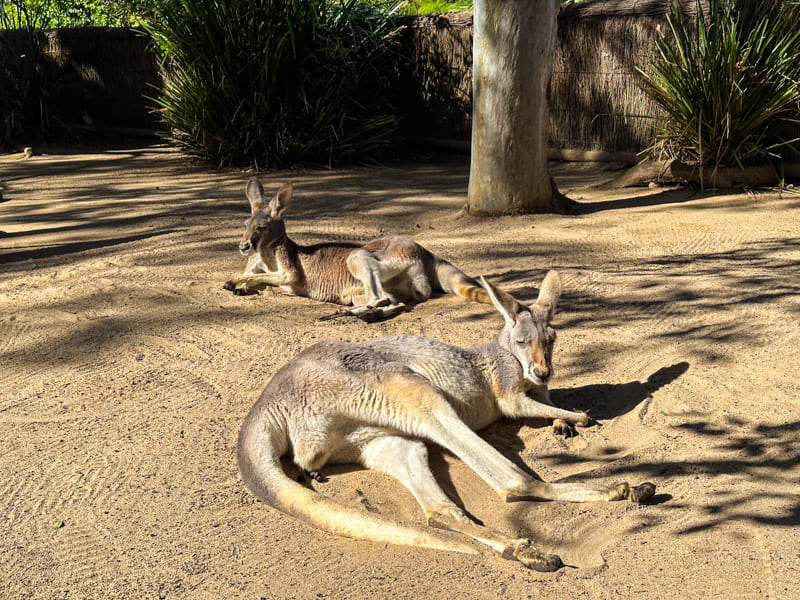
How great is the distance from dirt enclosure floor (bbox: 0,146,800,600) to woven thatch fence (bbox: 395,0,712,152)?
2.33 meters

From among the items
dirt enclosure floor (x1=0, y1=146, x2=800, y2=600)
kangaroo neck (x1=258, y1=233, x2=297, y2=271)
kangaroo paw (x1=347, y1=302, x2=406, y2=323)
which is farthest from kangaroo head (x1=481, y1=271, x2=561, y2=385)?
kangaroo neck (x1=258, y1=233, x2=297, y2=271)

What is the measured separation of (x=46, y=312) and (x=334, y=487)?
3111 mm

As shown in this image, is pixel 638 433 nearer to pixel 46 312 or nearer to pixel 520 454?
pixel 520 454

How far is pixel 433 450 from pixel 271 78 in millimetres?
8121

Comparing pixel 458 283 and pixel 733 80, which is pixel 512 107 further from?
pixel 458 283

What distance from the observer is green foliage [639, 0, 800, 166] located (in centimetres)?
805

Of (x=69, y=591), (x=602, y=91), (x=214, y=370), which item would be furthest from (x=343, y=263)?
(x=602, y=91)

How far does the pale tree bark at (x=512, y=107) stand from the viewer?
7.65 metres

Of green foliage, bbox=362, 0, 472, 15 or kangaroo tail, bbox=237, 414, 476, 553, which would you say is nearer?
kangaroo tail, bbox=237, 414, 476, 553

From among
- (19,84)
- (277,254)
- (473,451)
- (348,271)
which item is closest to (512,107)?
(348,271)

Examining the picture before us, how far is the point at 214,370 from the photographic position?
15.7 ft

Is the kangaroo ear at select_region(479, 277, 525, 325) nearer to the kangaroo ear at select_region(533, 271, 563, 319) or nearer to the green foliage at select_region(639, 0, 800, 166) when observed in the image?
the kangaroo ear at select_region(533, 271, 563, 319)

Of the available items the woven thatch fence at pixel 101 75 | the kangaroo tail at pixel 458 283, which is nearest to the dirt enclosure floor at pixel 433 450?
the kangaroo tail at pixel 458 283

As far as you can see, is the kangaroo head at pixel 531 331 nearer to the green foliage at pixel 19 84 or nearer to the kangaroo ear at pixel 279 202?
the kangaroo ear at pixel 279 202
